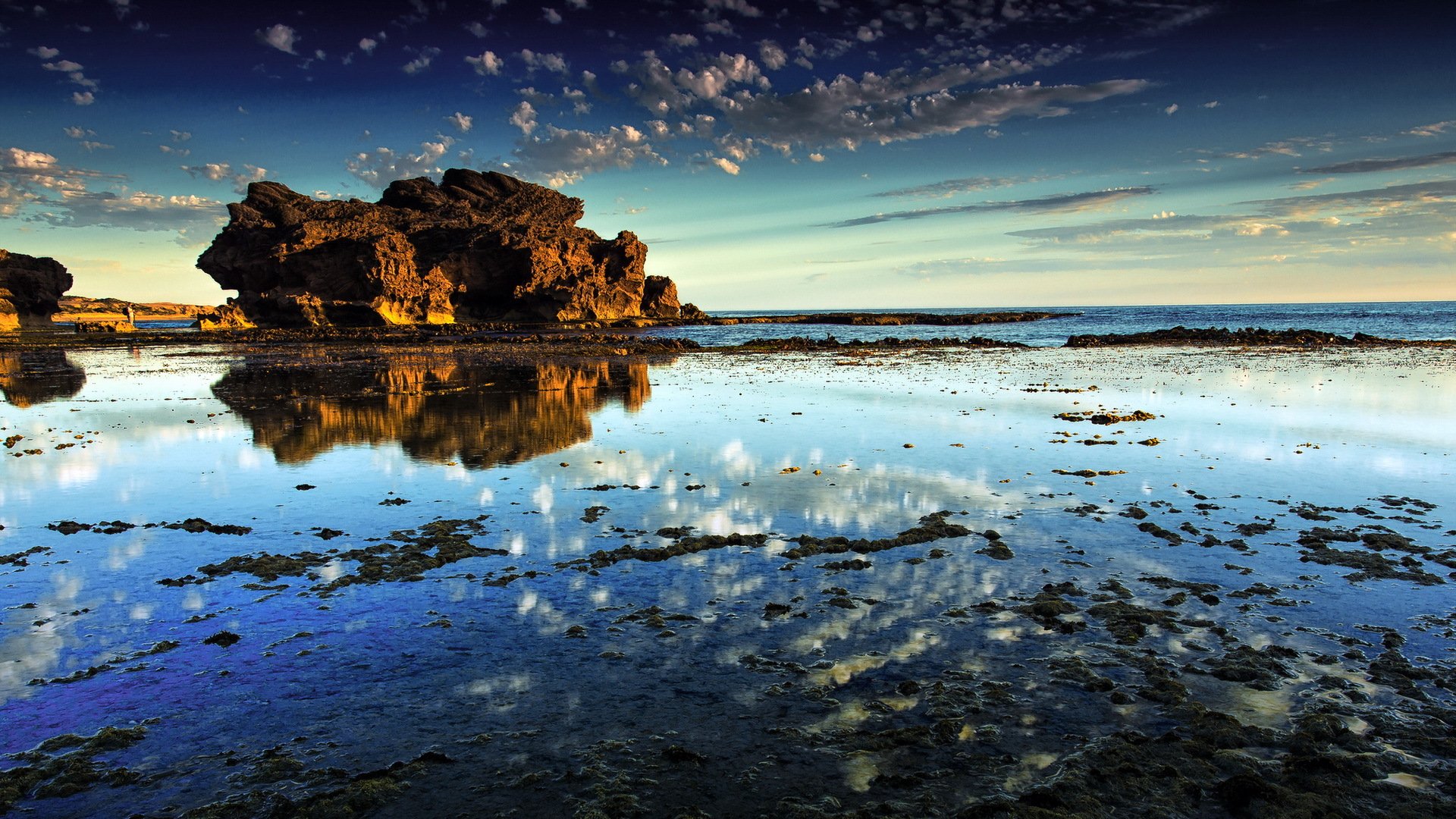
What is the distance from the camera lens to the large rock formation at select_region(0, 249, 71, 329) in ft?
286

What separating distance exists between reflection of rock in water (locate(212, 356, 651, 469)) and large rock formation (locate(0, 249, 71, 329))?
268 ft

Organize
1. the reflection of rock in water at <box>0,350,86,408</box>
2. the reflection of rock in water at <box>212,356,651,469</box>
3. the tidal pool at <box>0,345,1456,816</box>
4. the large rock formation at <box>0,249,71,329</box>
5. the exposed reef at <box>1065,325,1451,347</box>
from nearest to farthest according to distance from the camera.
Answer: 1. the tidal pool at <box>0,345,1456,816</box>
2. the reflection of rock in water at <box>212,356,651,469</box>
3. the reflection of rock in water at <box>0,350,86,408</box>
4. the exposed reef at <box>1065,325,1451,347</box>
5. the large rock formation at <box>0,249,71,329</box>

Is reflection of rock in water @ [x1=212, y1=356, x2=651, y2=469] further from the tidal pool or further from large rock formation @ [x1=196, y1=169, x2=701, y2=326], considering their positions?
large rock formation @ [x1=196, y1=169, x2=701, y2=326]

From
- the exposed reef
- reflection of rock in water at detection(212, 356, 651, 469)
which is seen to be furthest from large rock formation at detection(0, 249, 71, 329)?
the exposed reef

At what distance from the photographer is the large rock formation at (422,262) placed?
94875mm

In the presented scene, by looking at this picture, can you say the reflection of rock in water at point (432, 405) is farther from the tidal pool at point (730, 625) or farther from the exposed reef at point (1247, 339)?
the exposed reef at point (1247, 339)

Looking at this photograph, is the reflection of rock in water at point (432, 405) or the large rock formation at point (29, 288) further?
the large rock formation at point (29, 288)

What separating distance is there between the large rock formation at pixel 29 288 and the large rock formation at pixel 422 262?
1713cm

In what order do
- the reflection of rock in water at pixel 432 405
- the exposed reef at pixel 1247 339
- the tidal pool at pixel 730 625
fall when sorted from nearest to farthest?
the tidal pool at pixel 730 625 → the reflection of rock in water at pixel 432 405 → the exposed reef at pixel 1247 339

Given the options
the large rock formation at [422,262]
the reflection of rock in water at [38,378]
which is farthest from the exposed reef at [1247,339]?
the large rock formation at [422,262]

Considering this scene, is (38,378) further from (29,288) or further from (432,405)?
(29,288)

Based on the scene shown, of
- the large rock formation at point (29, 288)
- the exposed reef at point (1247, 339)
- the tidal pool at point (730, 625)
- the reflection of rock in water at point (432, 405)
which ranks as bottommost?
the tidal pool at point (730, 625)

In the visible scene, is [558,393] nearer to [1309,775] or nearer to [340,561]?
[340,561]

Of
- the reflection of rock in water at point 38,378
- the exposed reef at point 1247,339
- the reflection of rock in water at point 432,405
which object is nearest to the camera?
the reflection of rock in water at point 432,405
